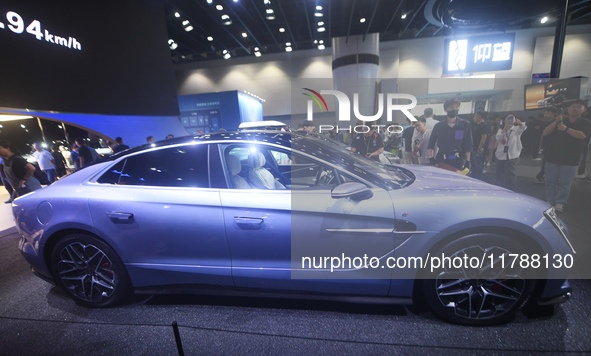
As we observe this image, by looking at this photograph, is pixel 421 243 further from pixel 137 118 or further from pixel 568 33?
pixel 568 33

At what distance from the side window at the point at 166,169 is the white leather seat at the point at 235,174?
0.61 ft

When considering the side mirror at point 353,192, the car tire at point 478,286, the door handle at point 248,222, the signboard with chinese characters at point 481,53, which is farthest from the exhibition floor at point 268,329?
the signboard with chinese characters at point 481,53

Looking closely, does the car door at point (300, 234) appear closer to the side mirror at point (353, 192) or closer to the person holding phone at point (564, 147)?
the side mirror at point (353, 192)

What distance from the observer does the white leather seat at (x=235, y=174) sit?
182 centimetres

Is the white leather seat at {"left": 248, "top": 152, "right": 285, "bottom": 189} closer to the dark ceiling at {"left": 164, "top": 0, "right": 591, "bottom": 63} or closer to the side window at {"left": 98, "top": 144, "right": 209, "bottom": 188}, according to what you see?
the side window at {"left": 98, "top": 144, "right": 209, "bottom": 188}

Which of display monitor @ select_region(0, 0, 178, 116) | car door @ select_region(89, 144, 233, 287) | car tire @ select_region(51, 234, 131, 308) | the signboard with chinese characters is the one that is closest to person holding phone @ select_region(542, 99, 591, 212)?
the signboard with chinese characters

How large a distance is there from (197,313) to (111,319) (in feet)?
2.14

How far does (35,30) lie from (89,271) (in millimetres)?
5399

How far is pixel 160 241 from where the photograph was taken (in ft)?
5.66

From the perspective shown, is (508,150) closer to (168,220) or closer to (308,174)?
(308,174)

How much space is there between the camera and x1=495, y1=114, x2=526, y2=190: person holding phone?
15.3 feet

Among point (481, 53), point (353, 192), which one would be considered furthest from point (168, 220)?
point (481, 53)

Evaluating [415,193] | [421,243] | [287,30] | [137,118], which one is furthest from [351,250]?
[287,30]

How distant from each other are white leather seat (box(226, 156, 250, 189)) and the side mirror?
2.36ft
